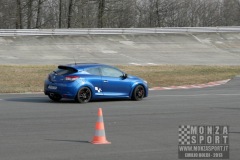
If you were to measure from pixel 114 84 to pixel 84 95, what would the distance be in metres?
1.37

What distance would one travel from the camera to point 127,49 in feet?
155

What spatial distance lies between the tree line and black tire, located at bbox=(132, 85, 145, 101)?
50.2 m

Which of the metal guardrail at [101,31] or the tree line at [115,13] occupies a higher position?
the tree line at [115,13]

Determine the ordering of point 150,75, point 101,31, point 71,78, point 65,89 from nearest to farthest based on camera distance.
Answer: point 65,89
point 71,78
point 150,75
point 101,31

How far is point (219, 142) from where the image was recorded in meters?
10.4

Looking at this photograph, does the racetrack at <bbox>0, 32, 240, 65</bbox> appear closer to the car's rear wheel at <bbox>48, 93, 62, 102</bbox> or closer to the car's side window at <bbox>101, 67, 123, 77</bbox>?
the car's side window at <bbox>101, 67, 123, 77</bbox>

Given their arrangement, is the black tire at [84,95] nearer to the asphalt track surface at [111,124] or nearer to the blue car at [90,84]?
the blue car at [90,84]

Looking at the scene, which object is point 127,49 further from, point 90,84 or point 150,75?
point 90,84

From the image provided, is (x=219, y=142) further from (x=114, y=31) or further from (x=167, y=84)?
(x=114, y=31)

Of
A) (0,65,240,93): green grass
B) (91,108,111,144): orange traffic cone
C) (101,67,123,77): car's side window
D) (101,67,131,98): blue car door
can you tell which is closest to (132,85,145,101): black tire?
(101,67,131,98): blue car door

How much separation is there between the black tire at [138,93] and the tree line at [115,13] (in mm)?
50228

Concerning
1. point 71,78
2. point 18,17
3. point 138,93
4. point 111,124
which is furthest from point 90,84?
point 18,17

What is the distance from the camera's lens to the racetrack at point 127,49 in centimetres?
4172

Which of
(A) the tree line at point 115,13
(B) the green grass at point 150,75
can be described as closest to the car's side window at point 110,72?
(B) the green grass at point 150,75
